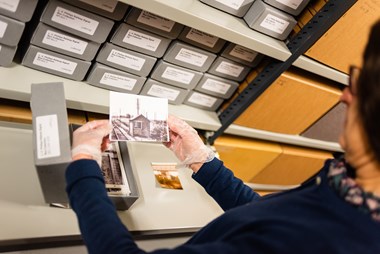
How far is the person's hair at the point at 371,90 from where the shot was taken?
0.47 metres

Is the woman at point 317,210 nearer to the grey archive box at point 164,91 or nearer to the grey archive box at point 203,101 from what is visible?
the grey archive box at point 164,91

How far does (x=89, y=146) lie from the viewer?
78cm

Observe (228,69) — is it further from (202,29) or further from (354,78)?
(354,78)

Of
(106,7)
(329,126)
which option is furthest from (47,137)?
(329,126)

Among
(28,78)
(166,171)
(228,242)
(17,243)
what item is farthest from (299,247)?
(28,78)

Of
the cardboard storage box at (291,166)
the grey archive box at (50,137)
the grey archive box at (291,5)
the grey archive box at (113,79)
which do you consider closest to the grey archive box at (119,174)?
the grey archive box at (50,137)

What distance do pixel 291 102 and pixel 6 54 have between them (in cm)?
108

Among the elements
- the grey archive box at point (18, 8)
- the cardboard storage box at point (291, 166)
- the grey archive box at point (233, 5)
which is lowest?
the cardboard storage box at point (291, 166)

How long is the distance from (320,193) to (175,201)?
63cm

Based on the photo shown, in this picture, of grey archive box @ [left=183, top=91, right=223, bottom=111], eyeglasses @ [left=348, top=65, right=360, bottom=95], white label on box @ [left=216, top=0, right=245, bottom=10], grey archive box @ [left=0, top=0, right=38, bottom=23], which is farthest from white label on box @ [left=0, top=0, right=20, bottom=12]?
eyeglasses @ [left=348, top=65, right=360, bottom=95]

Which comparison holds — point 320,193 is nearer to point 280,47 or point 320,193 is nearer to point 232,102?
point 280,47

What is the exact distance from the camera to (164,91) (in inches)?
49.3

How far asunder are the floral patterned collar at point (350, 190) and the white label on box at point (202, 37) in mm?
645

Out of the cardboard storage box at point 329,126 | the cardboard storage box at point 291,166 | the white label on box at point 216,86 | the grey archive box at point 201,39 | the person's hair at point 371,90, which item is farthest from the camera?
the cardboard storage box at point 291,166
